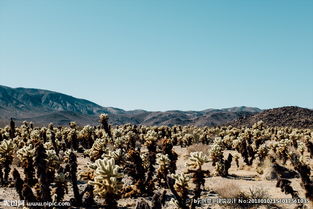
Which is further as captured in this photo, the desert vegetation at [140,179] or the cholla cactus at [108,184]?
the desert vegetation at [140,179]

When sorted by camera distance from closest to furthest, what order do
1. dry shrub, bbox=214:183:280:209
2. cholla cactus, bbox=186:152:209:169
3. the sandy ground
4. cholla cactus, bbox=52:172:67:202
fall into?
cholla cactus, bbox=186:152:209:169 → cholla cactus, bbox=52:172:67:202 → dry shrub, bbox=214:183:280:209 → the sandy ground

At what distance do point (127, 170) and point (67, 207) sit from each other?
13.1 feet

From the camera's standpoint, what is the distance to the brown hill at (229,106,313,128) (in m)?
63.8

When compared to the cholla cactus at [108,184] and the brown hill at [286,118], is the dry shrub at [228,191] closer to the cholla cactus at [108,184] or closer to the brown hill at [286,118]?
the cholla cactus at [108,184]

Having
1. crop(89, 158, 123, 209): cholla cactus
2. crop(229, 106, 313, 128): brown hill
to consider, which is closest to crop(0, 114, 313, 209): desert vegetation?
crop(89, 158, 123, 209): cholla cactus

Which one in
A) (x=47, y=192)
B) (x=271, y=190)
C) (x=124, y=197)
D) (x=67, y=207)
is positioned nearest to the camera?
(x=47, y=192)

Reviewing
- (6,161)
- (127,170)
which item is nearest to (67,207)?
(127,170)

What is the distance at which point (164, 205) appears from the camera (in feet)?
40.7

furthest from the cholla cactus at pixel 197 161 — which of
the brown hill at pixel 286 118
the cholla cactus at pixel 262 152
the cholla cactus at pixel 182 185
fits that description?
the brown hill at pixel 286 118

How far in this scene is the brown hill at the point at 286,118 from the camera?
63.8 m

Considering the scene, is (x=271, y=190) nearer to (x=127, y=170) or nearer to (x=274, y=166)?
(x=274, y=166)

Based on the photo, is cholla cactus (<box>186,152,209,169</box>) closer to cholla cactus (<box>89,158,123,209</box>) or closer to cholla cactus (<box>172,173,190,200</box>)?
cholla cactus (<box>172,173,190,200</box>)

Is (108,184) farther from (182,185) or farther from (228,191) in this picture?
(228,191)

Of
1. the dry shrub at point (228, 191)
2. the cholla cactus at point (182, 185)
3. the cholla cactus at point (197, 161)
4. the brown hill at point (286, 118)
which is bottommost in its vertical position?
the dry shrub at point (228, 191)
